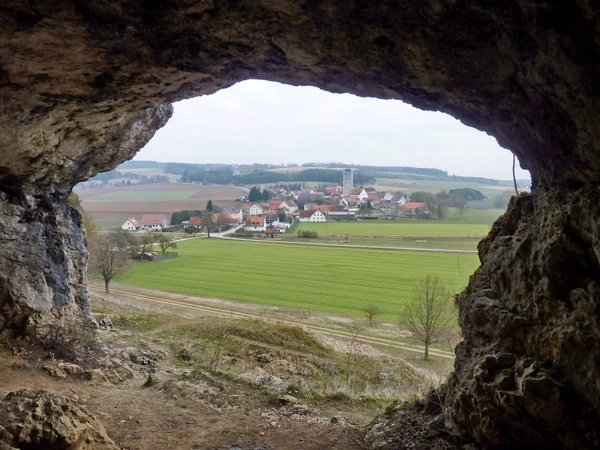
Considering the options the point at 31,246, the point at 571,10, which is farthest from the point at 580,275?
the point at 31,246

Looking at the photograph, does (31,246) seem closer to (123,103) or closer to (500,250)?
(123,103)

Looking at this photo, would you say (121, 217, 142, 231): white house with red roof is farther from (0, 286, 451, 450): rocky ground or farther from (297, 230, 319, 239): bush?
(0, 286, 451, 450): rocky ground

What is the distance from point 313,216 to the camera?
220 ft

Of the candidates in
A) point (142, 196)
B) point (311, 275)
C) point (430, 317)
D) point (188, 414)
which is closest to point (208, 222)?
point (311, 275)

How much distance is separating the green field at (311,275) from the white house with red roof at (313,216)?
2076cm

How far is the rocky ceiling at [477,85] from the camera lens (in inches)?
185

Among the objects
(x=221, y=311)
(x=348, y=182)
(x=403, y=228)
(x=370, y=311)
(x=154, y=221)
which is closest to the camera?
(x=370, y=311)

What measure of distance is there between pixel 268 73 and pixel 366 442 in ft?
21.3

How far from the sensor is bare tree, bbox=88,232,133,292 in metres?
28.1

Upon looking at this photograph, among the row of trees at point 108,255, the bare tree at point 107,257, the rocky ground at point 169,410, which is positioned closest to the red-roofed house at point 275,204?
the row of trees at point 108,255

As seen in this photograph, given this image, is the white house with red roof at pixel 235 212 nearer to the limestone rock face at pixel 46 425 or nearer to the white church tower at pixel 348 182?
the white church tower at pixel 348 182

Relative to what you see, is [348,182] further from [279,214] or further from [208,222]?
[208,222]

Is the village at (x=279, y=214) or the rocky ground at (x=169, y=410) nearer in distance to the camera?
the rocky ground at (x=169, y=410)

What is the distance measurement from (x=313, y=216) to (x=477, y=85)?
202 feet
